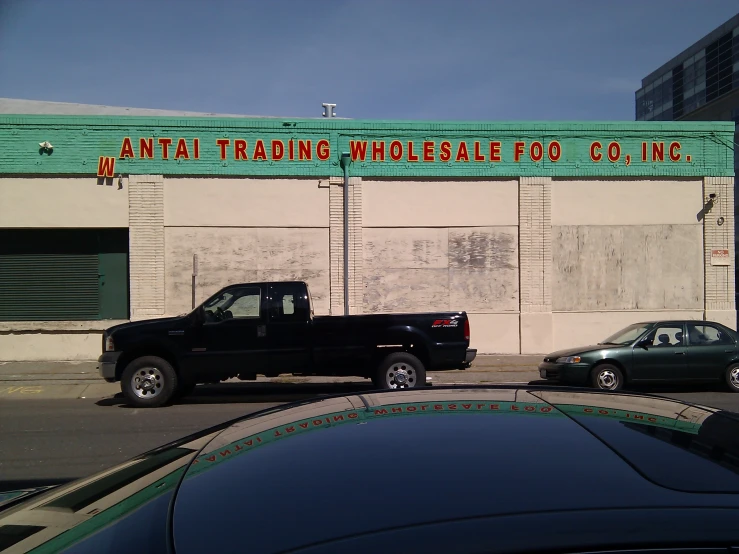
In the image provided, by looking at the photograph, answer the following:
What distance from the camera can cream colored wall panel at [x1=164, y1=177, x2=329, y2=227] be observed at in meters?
17.9

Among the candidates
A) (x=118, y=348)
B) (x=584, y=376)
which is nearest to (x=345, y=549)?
(x=118, y=348)

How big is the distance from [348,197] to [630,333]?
7.79 m

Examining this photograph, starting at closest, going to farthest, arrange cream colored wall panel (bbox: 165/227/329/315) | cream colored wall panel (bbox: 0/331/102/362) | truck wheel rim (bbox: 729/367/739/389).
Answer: truck wheel rim (bbox: 729/367/739/389) → cream colored wall panel (bbox: 0/331/102/362) → cream colored wall panel (bbox: 165/227/329/315)

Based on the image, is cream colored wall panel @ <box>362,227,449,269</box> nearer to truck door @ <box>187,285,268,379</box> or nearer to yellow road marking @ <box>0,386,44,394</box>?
truck door @ <box>187,285,268,379</box>

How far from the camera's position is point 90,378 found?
605 inches

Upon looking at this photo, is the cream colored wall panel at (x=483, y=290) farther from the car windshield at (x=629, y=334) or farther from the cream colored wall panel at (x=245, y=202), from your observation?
the car windshield at (x=629, y=334)

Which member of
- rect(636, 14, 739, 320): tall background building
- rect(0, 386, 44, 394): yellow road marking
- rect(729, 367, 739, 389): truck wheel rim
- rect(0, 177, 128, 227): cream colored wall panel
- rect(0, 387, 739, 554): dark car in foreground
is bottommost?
rect(0, 386, 44, 394): yellow road marking

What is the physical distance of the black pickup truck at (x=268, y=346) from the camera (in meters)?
12.1

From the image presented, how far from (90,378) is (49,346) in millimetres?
2910

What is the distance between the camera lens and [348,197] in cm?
1812

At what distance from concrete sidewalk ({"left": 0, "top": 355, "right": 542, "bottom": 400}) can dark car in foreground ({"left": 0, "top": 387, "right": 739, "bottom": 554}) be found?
39.6 feet

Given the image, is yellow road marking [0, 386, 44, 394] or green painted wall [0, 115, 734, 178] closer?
yellow road marking [0, 386, 44, 394]

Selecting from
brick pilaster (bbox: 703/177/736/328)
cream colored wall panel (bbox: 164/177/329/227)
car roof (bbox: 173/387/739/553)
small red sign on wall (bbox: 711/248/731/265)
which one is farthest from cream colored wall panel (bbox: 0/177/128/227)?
car roof (bbox: 173/387/739/553)

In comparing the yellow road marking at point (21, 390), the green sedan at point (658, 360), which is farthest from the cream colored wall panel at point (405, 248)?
the yellow road marking at point (21, 390)
